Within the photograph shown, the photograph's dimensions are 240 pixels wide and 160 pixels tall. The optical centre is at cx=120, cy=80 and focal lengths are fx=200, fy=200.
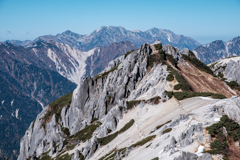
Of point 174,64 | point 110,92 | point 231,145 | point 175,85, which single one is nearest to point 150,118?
point 175,85

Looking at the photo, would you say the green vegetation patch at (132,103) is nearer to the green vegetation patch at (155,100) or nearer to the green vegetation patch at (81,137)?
the green vegetation patch at (155,100)

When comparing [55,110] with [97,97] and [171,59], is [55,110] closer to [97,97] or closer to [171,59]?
[97,97]

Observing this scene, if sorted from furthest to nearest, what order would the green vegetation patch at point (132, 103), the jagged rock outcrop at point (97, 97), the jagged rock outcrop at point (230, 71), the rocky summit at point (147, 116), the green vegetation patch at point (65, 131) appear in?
the jagged rock outcrop at point (230, 71)
the green vegetation patch at point (65, 131)
the jagged rock outcrop at point (97, 97)
the green vegetation patch at point (132, 103)
the rocky summit at point (147, 116)

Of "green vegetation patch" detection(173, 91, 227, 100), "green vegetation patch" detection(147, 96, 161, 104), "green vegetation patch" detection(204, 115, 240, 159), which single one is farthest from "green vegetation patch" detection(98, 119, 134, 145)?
"green vegetation patch" detection(204, 115, 240, 159)

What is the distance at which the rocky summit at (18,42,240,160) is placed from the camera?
1271 inches

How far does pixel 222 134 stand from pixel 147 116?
107ft

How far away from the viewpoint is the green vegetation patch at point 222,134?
28.4m

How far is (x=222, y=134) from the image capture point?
3145cm

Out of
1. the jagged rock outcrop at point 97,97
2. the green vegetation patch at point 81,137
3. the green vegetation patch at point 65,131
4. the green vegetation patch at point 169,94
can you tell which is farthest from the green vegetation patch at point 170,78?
the green vegetation patch at point 65,131

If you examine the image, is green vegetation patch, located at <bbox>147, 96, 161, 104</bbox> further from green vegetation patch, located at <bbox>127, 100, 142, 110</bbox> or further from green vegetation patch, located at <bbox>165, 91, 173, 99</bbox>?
green vegetation patch, located at <bbox>127, 100, 142, 110</bbox>

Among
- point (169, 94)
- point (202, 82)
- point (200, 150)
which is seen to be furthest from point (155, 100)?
point (200, 150)

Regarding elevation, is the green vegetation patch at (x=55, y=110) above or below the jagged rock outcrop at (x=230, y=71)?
above

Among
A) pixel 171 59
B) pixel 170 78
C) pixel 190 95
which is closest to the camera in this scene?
pixel 190 95

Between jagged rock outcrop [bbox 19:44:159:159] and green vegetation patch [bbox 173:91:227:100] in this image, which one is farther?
jagged rock outcrop [bbox 19:44:159:159]
